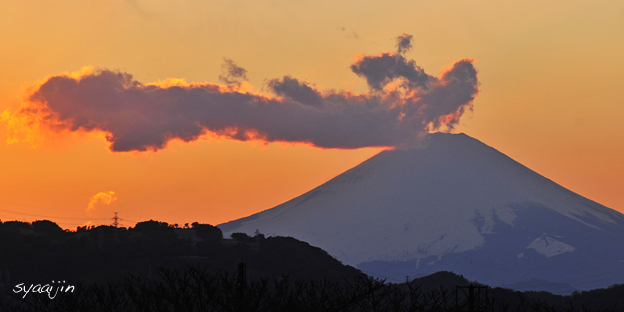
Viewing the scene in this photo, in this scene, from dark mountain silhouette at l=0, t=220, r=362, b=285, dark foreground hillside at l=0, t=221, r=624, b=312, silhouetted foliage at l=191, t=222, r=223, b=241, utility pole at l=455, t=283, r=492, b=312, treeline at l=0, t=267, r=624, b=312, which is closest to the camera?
treeline at l=0, t=267, r=624, b=312

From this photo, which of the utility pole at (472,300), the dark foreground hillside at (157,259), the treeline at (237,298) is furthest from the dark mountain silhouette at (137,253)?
the utility pole at (472,300)

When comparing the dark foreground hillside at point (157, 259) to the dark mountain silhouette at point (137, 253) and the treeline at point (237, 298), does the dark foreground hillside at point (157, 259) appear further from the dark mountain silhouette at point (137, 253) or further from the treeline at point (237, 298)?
the treeline at point (237, 298)

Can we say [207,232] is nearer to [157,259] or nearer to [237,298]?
[157,259]

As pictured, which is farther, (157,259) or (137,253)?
(137,253)

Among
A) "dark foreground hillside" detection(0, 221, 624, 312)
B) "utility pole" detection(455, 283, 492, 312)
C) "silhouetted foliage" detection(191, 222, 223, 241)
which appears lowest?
"utility pole" detection(455, 283, 492, 312)

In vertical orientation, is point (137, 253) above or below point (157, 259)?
above

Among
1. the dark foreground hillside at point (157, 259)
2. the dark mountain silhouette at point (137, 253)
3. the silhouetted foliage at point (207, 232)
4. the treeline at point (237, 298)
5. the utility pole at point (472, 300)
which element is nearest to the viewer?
the treeline at point (237, 298)

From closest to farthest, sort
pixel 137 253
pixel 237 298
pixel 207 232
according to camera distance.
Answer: pixel 237 298 → pixel 137 253 → pixel 207 232

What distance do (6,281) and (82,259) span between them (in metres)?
20.8

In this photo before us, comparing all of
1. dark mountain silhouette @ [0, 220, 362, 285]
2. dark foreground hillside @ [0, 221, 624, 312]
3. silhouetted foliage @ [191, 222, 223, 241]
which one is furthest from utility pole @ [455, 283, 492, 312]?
silhouetted foliage @ [191, 222, 223, 241]

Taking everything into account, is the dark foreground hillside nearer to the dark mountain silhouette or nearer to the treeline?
the dark mountain silhouette

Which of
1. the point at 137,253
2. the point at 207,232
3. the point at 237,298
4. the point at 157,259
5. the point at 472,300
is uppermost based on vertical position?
the point at 207,232

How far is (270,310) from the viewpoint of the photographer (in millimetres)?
37906

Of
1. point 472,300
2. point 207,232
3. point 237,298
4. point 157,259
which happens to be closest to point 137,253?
point 157,259
